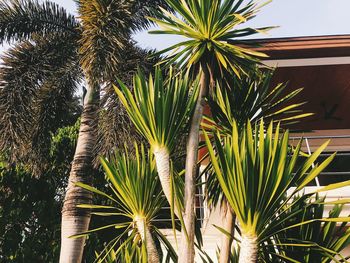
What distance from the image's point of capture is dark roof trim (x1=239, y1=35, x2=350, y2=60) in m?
6.74

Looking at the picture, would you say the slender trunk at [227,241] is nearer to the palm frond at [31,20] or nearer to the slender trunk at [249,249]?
the slender trunk at [249,249]

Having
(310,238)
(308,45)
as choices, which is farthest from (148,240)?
(308,45)

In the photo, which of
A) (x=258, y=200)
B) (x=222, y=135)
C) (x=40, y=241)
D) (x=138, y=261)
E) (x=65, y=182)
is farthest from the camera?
(x=65, y=182)

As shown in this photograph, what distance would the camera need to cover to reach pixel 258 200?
3.41 metres

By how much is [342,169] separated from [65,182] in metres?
11.0

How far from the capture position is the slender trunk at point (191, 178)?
3654mm

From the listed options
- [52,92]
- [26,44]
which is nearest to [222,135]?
[52,92]

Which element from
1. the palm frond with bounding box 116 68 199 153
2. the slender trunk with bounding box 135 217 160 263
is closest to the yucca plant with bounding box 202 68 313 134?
the palm frond with bounding box 116 68 199 153

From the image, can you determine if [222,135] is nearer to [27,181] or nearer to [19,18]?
[19,18]

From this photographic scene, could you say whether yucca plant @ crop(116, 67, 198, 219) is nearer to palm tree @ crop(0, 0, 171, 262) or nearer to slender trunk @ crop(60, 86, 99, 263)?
palm tree @ crop(0, 0, 171, 262)

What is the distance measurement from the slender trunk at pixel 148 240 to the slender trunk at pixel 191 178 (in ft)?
1.13

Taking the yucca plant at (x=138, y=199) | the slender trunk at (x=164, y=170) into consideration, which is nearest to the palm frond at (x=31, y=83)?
the yucca plant at (x=138, y=199)

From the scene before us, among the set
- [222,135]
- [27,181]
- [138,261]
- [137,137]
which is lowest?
[138,261]

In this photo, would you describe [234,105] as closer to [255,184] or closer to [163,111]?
[163,111]
